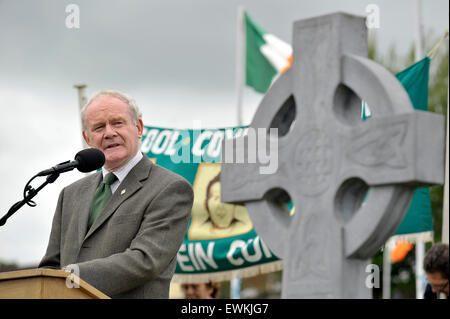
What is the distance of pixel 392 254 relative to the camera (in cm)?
2950

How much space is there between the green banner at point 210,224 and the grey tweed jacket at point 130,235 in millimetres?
5422

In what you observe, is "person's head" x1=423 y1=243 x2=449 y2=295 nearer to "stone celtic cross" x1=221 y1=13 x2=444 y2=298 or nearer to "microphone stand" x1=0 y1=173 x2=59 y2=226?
"stone celtic cross" x1=221 y1=13 x2=444 y2=298

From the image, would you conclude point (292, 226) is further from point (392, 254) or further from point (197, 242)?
point (392, 254)

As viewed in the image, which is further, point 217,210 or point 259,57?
point 259,57

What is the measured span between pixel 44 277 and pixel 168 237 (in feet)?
3.13

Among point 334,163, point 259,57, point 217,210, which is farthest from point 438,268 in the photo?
point 259,57

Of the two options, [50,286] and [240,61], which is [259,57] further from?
[50,286]

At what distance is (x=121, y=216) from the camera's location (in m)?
4.98

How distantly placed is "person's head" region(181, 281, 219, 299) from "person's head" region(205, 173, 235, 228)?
694mm

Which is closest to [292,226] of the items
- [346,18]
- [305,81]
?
[305,81]

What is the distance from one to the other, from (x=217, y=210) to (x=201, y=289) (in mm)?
930

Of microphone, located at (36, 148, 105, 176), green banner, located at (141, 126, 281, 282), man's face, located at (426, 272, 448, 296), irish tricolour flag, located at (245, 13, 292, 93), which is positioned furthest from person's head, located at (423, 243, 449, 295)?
irish tricolour flag, located at (245, 13, 292, 93)

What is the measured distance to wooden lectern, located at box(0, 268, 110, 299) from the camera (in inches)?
159

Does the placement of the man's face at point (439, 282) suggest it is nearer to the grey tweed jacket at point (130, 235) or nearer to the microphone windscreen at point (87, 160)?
the grey tweed jacket at point (130, 235)
